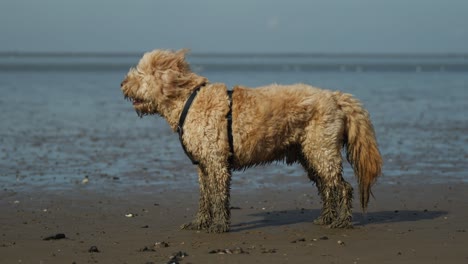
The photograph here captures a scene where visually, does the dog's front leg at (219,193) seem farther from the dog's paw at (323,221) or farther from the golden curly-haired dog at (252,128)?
the dog's paw at (323,221)

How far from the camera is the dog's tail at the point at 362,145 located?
9523mm

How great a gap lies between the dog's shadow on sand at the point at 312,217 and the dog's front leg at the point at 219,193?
0.25m

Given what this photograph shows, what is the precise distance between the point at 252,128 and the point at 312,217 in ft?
5.49

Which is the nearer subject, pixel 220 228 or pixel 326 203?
pixel 220 228

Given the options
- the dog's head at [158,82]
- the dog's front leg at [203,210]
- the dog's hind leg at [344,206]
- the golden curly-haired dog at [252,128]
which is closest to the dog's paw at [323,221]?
the golden curly-haired dog at [252,128]

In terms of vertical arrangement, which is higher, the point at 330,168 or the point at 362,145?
the point at 362,145

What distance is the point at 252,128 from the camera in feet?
30.1

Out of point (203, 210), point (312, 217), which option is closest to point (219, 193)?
point (203, 210)

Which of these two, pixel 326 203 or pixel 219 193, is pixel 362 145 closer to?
pixel 326 203

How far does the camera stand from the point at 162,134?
1875cm

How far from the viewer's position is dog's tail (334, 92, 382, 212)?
952cm

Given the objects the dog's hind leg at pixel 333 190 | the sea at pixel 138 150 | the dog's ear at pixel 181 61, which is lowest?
the sea at pixel 138 150

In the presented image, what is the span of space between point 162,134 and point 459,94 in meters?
18.1

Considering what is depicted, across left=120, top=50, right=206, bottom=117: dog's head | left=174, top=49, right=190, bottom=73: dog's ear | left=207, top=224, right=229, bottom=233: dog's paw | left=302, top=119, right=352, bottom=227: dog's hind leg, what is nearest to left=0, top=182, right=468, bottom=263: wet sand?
left=207, top=224, right=229, bottom=233: dog's paw
